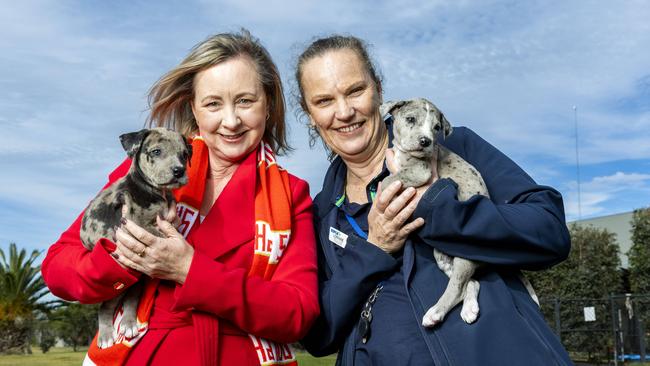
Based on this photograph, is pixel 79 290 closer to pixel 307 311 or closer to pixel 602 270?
pixel 307 311

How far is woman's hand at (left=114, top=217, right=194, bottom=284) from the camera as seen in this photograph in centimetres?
348

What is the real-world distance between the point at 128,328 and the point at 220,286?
62 cm

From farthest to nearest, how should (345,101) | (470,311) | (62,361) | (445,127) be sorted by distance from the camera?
1. (62,361)
2. (345,101)
3. (445,127)
4. (470,311)

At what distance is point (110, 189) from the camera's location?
3820 millimetres

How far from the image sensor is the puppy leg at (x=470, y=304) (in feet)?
11.3

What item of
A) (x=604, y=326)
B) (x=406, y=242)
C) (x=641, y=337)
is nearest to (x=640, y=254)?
(x=604, y=326)

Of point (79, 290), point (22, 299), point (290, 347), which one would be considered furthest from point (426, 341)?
point (22, 299)

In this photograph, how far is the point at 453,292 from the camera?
139 inches

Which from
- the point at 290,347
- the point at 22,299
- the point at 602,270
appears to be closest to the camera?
the point at 290,347

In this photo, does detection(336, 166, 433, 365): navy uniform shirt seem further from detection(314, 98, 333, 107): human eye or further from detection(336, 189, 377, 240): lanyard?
detection(314, 98, 333, 107): human eye

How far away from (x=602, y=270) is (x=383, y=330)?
28446mm

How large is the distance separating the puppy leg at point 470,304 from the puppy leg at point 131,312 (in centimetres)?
183

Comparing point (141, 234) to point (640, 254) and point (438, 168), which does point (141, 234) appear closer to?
point (438, 168)

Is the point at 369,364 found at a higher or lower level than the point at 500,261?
lower
